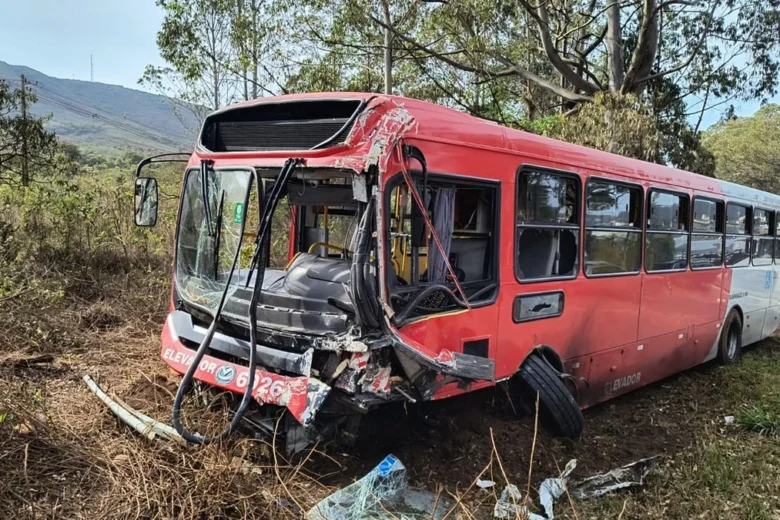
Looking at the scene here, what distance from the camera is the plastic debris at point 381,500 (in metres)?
3.70

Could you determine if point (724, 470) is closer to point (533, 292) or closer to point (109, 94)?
point (533, 292)

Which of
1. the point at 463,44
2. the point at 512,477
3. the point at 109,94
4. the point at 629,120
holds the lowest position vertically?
the point at 512,477

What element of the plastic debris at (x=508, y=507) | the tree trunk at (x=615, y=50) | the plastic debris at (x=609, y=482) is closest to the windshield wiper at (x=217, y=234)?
the plastic debris at (x=508, y=507)

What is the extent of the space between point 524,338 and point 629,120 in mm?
10129

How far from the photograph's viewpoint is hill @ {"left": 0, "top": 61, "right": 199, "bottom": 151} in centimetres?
8688

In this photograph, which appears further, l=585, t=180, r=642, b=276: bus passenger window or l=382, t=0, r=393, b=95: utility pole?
l=382, t=0, r=393, b=95: utility pole

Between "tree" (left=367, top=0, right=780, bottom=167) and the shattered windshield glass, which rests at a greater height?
"tree" (left=367, top=0, right=780, bottom=167)

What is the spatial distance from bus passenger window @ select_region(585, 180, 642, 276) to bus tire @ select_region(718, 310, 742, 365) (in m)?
3.28

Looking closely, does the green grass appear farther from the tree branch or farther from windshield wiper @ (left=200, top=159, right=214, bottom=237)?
the tree branch

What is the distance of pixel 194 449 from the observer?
401cm

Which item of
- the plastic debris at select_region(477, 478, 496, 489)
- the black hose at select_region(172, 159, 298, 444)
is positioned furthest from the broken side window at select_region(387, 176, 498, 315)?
the plastic debris at select_region(477, 478, 496, 489)

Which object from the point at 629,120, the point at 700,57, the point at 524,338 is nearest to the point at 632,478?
the point at 524,338

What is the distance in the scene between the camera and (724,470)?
4746 mm

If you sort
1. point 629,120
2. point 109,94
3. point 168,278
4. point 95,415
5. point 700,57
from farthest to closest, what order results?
point 109,94, point 700,57, point 629,120, point 168,278, point 95,415
